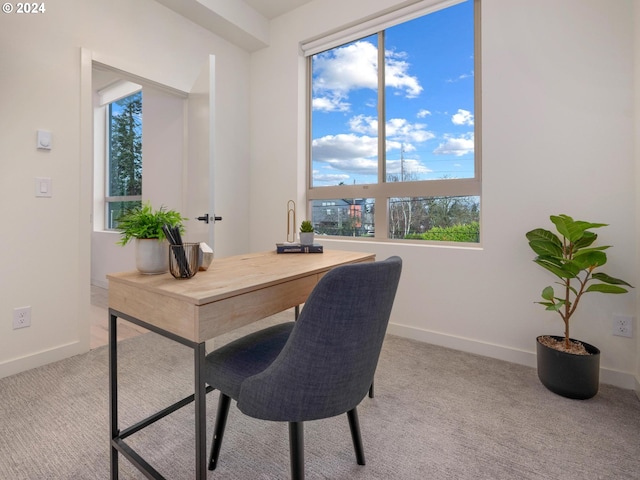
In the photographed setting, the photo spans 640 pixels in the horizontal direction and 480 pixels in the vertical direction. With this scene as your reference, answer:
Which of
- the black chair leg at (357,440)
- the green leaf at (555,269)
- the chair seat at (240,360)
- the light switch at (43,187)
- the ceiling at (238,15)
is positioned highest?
the ceiling at (238,15)

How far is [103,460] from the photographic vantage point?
1.27 meters

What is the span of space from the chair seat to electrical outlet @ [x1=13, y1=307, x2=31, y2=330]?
5.46ft

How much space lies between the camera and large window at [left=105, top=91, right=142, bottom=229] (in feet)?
13.8

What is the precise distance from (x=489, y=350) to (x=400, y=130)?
186cm

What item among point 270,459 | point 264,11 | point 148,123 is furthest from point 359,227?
point 148,123

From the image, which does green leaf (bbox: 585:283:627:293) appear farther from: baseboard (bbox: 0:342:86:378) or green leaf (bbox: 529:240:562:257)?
baseboard (bbox: 0:342:86:378)

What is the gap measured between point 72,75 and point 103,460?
7.57 ft

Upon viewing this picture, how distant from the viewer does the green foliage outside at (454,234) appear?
2463 mm

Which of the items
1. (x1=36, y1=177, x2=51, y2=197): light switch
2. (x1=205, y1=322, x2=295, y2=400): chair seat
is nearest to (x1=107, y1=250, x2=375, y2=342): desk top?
(x1=205, y1=322, x2=295, y2=400): chair seat

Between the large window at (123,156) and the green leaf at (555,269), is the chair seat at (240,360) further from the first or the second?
the large window at (123,156)

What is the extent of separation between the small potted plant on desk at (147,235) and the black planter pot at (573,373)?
202 centimetres

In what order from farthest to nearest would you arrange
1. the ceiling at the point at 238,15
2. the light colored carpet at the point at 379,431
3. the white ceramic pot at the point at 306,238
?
the ceiling at the point at 238,15
the white ceramic pot at the point at 306,238
the light colored carpet at the point at 379,431

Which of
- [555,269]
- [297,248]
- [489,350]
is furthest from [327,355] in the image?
[489,350]

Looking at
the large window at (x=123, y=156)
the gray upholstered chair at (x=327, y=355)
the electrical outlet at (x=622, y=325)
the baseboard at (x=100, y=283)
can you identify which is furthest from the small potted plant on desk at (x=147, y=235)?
the baseboard at (x=100, y=283)
